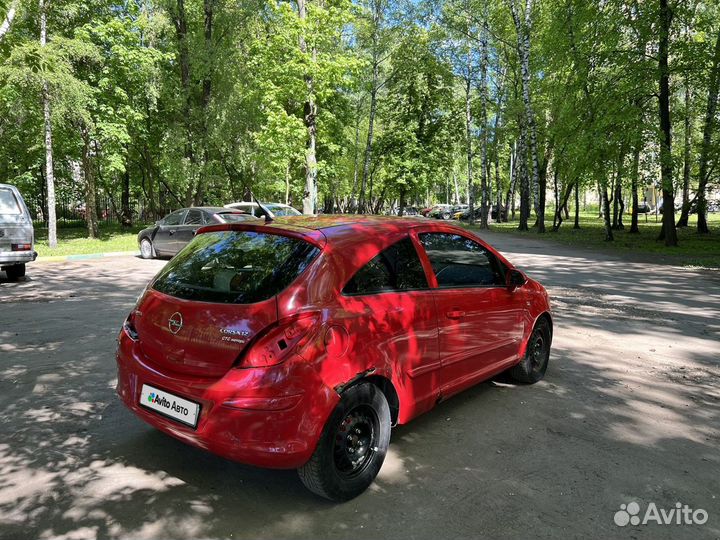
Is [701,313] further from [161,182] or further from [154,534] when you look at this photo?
[161,182]

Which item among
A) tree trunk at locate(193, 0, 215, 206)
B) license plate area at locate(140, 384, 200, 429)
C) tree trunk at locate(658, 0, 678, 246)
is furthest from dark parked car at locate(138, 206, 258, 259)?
tree trunk at locate(658, 0, 678, 246)

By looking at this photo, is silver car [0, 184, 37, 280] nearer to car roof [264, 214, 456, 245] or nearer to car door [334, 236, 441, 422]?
car roof [264, 214, 456, 245]

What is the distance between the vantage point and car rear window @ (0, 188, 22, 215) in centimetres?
998

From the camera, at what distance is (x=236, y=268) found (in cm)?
307

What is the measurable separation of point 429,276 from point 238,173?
2704 cm

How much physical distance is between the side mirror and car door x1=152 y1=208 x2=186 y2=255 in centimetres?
1199

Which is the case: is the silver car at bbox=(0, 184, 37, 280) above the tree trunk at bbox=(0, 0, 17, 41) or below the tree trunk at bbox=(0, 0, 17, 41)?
below

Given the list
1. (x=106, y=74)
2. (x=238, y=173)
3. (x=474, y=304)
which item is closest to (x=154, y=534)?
(x=474, y=304)

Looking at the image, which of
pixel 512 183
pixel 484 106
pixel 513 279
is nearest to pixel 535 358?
pixel 513 279

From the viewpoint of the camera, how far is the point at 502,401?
4.33 metres

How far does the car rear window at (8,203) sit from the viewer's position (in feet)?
32.8

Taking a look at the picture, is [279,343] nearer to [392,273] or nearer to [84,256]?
[392,273]

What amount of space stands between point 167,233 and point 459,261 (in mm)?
12321

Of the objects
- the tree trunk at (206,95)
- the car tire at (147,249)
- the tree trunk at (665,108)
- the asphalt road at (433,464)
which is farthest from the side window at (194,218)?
the tree trunk at (665,108)
